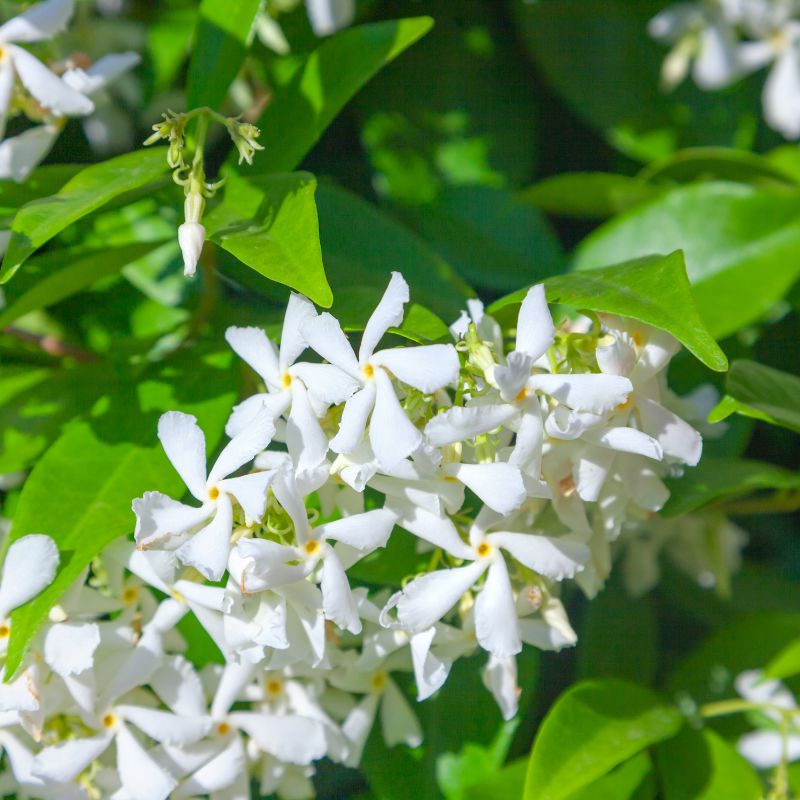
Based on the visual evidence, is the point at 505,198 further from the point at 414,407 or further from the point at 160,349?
the point at 414,407

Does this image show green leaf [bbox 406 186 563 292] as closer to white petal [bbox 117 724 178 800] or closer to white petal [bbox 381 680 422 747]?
white petal [bbox 381 680 422 747]

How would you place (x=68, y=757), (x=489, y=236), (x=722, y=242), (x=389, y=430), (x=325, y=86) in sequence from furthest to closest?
(x=489, y=236) → (x=722, y=242) → (x=325, y=86) → (x=68, y=757) → (x=389, y=430)

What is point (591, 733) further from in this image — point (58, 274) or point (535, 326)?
point (58, 274)

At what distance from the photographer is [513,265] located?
1.02 meters

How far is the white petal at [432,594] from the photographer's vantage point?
597mm

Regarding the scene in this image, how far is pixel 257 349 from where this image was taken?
2.01 feet

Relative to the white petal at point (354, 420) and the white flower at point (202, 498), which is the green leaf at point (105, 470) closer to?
the white flower at point (202, 498)

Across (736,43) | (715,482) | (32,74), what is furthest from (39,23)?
(736,43)

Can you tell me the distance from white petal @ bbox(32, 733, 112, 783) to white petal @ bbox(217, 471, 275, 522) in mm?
220

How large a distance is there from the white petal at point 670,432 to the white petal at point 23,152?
464 millimetres

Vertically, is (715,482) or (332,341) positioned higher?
(332,341)

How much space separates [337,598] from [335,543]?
0.06 m

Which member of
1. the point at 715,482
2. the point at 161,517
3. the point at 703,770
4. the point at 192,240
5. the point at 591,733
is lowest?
the point at 703,770

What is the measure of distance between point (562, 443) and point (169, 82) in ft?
2.08
